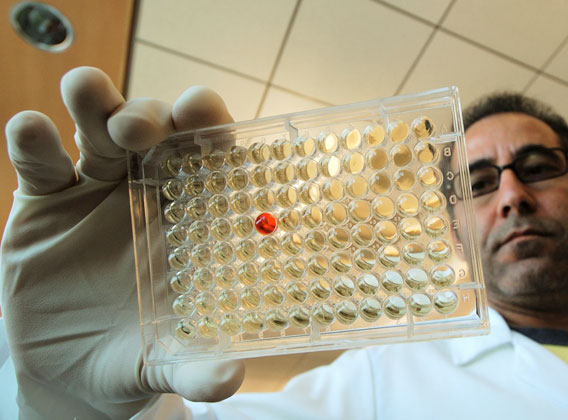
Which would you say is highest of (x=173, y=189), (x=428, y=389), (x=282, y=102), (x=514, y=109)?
(x=282, y=102)

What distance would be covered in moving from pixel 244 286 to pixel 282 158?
0.14m

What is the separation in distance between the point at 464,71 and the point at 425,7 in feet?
0.90

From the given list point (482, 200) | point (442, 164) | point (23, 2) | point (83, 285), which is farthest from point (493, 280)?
point (23, 2)

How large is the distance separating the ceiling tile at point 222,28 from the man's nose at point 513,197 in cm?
67

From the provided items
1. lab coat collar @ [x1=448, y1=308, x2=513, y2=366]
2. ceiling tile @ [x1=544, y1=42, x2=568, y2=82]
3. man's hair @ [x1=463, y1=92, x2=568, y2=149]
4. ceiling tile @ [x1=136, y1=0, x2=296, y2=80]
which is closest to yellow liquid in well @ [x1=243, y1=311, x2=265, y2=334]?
lab coat collar @ [x1=448, y1=308, x2=513, y2=366]

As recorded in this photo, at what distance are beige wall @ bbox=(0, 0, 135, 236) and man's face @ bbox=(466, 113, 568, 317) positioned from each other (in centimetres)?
88

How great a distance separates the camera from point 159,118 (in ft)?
1.22

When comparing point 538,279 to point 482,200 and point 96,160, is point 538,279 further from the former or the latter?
point 96,160

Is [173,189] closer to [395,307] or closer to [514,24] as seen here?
[395,307]

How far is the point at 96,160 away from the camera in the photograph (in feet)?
1.38

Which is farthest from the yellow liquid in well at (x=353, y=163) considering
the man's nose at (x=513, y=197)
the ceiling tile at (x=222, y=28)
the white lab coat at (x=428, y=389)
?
the ceiling tile at (x=222, y=28)

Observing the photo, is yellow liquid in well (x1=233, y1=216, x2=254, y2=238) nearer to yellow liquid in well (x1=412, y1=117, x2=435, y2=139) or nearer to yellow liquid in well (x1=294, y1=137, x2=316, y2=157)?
yellow liquid in well (x1=294, y1=137, x2=316, y2=157)

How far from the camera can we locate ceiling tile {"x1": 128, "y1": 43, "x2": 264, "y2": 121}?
3.14ft

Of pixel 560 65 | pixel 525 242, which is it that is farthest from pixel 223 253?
pixel 560 65
